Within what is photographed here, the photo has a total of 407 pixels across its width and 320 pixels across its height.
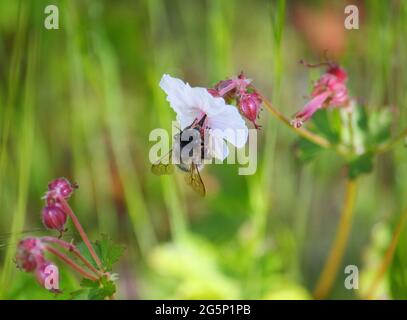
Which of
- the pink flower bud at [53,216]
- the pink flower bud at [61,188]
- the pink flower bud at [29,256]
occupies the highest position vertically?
the pink flower bud at [61,188]

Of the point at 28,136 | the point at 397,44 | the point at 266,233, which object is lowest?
the point at 266,233

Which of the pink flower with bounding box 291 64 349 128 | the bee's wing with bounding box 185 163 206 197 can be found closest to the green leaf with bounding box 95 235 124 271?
the bee's wing with bounding box 185 163 206 197

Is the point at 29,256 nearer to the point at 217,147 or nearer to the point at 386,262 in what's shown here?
the point at 217,147

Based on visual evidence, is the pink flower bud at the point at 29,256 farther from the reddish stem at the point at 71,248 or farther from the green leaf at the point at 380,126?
the green leaf at the point at 380,126

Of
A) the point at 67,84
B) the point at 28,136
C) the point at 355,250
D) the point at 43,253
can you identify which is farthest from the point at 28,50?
the point at 355,250

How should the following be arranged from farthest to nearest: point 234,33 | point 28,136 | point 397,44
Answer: point 234,33, point 397,44, point 28,136

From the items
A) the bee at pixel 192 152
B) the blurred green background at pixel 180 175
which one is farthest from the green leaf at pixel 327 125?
the bee at pixel 192 152

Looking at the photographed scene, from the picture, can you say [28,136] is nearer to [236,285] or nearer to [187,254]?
[187,254]
